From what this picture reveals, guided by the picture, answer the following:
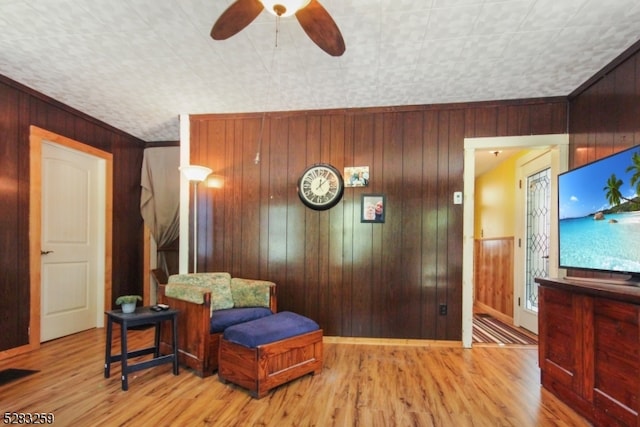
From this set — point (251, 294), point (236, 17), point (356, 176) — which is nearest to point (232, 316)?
point (251, 294)

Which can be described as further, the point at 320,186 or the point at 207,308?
the point at 320,186

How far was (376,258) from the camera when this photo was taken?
3.45 m

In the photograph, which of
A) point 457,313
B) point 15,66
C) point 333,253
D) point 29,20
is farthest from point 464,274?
point 15,66

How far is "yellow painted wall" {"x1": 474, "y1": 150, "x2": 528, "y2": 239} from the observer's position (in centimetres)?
451

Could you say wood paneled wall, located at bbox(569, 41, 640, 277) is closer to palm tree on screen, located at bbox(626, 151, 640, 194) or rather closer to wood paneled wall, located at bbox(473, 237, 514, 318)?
palm tree on screen, located at bbox(626, 151, 640, 194)

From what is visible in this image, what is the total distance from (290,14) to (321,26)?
0.20 metres

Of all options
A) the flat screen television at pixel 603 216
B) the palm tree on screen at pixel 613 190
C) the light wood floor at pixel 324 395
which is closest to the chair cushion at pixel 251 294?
the light wood floor at pixel 324 395

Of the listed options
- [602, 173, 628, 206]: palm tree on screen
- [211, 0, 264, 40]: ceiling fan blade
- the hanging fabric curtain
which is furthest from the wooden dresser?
the hanging fabric curtain

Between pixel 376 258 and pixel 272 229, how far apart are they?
1.14 metres

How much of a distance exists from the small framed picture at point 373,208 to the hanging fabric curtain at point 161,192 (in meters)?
2.63

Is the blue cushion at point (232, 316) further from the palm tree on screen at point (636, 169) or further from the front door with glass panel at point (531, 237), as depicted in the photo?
the front door with glass panel at point (531, 237)

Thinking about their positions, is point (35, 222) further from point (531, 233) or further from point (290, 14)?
point (531, 233)

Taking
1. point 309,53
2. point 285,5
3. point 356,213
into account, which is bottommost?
point 356,213

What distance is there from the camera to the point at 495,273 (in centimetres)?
488
